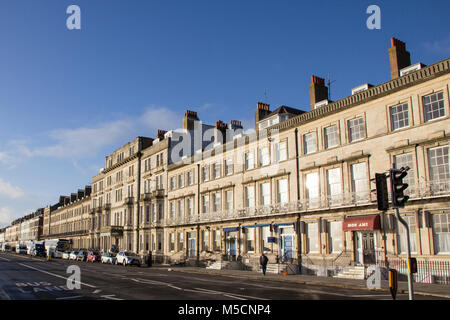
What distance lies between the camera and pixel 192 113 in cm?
5488

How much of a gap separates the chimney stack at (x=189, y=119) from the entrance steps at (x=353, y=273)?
31608 millimetres

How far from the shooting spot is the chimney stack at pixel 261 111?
40844mm

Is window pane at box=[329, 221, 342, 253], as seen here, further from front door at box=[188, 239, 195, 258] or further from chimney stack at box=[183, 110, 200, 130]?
chimney stack at box=[183, 110, 200, 130]

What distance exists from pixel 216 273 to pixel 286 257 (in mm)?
5647

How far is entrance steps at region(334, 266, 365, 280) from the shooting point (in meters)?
25.5

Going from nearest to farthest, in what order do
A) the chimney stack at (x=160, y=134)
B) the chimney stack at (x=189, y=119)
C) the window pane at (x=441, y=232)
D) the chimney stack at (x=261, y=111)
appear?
the window pane at (x=441, y=232) < the chimney stack at (x=261, y=111) < the chimney stack at (x=189, y=119) < the chimney stack at (x=160, y=134)

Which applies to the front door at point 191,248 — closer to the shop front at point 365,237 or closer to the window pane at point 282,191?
the window pane at point 282,191

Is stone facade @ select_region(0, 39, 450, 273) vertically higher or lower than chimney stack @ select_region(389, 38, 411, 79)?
lower

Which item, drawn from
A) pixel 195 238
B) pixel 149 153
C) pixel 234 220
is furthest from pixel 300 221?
pixel 149 153

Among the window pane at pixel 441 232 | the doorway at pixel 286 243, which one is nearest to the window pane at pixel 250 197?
the doorway at pixel 286 243

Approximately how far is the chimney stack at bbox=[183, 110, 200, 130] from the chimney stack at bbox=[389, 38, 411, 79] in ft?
101

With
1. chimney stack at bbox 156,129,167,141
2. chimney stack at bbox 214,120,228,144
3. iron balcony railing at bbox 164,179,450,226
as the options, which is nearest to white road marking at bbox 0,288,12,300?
iron balcony railing at bbox 164,179,450,226

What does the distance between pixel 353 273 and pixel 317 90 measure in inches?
575
